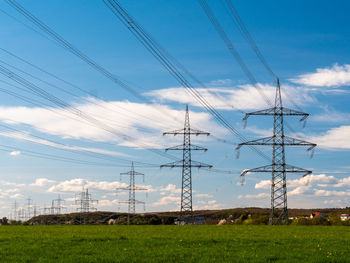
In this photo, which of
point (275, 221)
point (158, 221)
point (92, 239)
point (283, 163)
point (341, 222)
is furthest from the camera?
point (158, 221)

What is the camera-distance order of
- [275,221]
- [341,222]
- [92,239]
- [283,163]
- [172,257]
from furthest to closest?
[341,222] → [275,221] → [283,163] → [92,239] → [172,257]

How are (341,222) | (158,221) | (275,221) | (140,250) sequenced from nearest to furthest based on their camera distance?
(140,250)
(275,221)
(341,222)
(158,221)

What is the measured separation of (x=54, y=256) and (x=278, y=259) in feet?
37.3

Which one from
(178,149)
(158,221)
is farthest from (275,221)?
(158,221)

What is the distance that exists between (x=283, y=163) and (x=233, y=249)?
39.1m

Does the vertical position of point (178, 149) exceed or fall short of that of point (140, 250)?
it exceeds it

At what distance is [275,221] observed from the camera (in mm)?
69938

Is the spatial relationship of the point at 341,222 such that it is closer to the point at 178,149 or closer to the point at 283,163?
the point at 283,163

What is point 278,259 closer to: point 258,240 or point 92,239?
point 258,240

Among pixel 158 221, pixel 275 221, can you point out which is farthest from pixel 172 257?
pixel 158 221

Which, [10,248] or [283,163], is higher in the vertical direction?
[283,163]

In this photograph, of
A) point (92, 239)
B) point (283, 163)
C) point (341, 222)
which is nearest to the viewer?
point (92, 239)

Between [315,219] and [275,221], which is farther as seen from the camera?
[315,219]

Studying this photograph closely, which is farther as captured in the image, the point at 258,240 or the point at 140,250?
the point at 258,240
